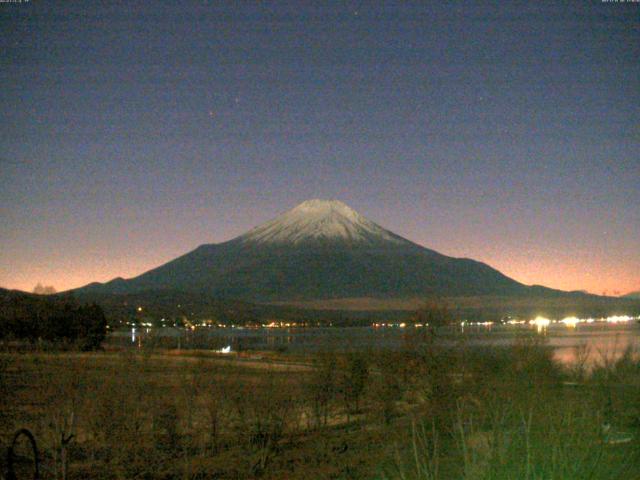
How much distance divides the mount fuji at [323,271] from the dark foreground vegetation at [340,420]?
131 m

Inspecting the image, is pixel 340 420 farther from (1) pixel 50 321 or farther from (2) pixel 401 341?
(1) pixel 50 321

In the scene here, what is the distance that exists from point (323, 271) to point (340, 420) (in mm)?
152599

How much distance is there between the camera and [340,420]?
18.8 meters

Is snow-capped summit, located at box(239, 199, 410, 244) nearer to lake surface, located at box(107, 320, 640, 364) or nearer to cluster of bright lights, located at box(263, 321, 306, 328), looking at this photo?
cluster of bright lights, located at box(263, 321, 306, 328)

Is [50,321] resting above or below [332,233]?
below

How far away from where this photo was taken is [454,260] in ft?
586

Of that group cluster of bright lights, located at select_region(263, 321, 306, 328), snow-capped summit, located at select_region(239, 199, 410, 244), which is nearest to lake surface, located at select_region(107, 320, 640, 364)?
cluster of bright lights, located at select_region(263, 321, 306, 328)

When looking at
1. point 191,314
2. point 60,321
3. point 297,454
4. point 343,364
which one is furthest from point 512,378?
point 191,314

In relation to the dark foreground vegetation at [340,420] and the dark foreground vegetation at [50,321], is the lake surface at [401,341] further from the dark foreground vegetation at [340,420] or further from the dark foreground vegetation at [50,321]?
the dark foreground vegetation at [50,321]

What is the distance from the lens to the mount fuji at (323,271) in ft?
530

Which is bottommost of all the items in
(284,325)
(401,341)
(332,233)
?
(401,341)

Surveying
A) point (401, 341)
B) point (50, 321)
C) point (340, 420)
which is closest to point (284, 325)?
point (50, 321)

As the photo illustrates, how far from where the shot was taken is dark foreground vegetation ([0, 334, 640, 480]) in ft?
31.8

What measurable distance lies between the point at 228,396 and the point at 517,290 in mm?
156241
